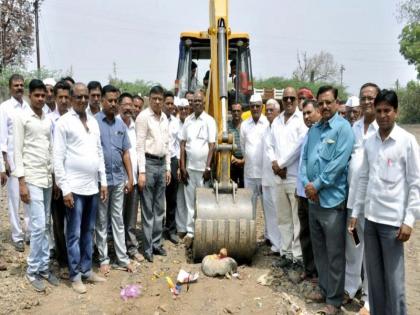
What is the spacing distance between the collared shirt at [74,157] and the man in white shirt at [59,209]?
0.32 metres

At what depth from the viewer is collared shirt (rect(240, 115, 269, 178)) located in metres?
6.13

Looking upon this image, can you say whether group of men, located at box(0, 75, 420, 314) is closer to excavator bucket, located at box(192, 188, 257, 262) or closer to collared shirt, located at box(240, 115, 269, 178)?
collared shirt, located at box(240, 115, 269, 178)

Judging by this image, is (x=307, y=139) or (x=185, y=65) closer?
(x=307, y=139)

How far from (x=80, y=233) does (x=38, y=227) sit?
0.47 m

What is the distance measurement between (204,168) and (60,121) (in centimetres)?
217

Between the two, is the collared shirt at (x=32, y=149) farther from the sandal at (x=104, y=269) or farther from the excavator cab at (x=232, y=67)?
the excavator cab at (x=232, y=67)

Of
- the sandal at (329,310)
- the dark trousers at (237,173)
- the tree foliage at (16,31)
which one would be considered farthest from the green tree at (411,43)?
the sandal at (329,310)

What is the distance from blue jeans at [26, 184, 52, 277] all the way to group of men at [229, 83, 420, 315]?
2.61 m

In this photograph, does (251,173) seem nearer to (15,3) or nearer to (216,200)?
(216,200)

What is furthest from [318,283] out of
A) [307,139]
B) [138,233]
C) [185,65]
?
[185,65]

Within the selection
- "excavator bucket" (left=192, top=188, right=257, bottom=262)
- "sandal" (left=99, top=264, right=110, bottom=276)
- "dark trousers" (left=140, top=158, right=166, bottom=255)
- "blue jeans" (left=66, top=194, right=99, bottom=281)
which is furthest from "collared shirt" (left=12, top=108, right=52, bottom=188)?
"excavator bucket" (left=192, top=188, right=257, bottom=262)

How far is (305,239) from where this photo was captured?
498 centimetres

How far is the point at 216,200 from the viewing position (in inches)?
215

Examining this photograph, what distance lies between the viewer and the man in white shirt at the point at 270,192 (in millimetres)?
5773
